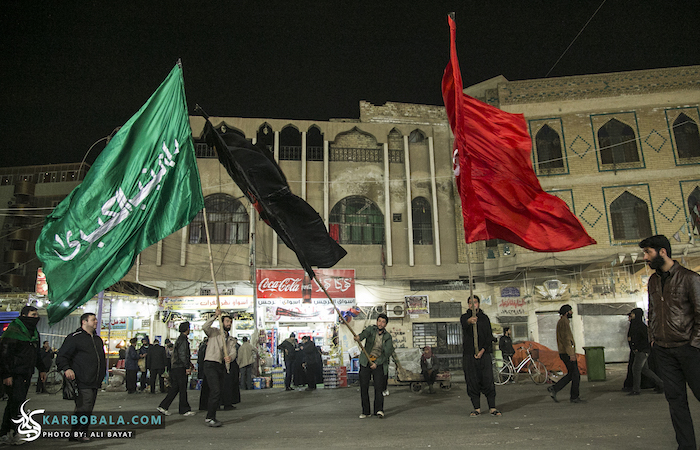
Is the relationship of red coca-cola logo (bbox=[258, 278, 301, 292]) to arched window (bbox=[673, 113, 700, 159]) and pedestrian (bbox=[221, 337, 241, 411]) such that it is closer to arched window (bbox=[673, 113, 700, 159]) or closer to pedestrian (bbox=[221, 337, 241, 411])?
pedestrian (bbox=[221, 337, 241, 411])

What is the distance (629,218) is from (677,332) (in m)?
18.5

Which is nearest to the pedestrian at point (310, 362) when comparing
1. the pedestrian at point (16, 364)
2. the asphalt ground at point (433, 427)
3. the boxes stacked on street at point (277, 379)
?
the boxes stacked on street at point (277, 379)

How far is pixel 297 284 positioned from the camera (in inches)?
812

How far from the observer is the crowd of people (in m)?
4.82

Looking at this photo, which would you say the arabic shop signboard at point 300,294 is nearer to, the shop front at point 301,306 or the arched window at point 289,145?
the shop front at point 301,306

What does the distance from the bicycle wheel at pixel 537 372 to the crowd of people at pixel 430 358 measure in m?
3.47

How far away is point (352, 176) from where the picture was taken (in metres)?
23.1

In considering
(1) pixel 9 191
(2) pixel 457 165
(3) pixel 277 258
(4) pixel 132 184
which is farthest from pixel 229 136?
(1) pixel 9 191

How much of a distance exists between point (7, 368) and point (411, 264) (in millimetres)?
16919

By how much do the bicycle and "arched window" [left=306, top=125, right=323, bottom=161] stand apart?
12653 mm

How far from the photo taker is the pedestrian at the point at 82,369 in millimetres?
6781

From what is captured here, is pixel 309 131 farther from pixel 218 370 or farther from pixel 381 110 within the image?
pixel 218 370

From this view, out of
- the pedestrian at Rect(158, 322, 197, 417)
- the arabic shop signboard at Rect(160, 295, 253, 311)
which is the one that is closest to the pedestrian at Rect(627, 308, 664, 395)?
the pedestrian at Rect(158, 322, 197, 417)

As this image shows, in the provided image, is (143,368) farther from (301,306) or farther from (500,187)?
(500,187)
